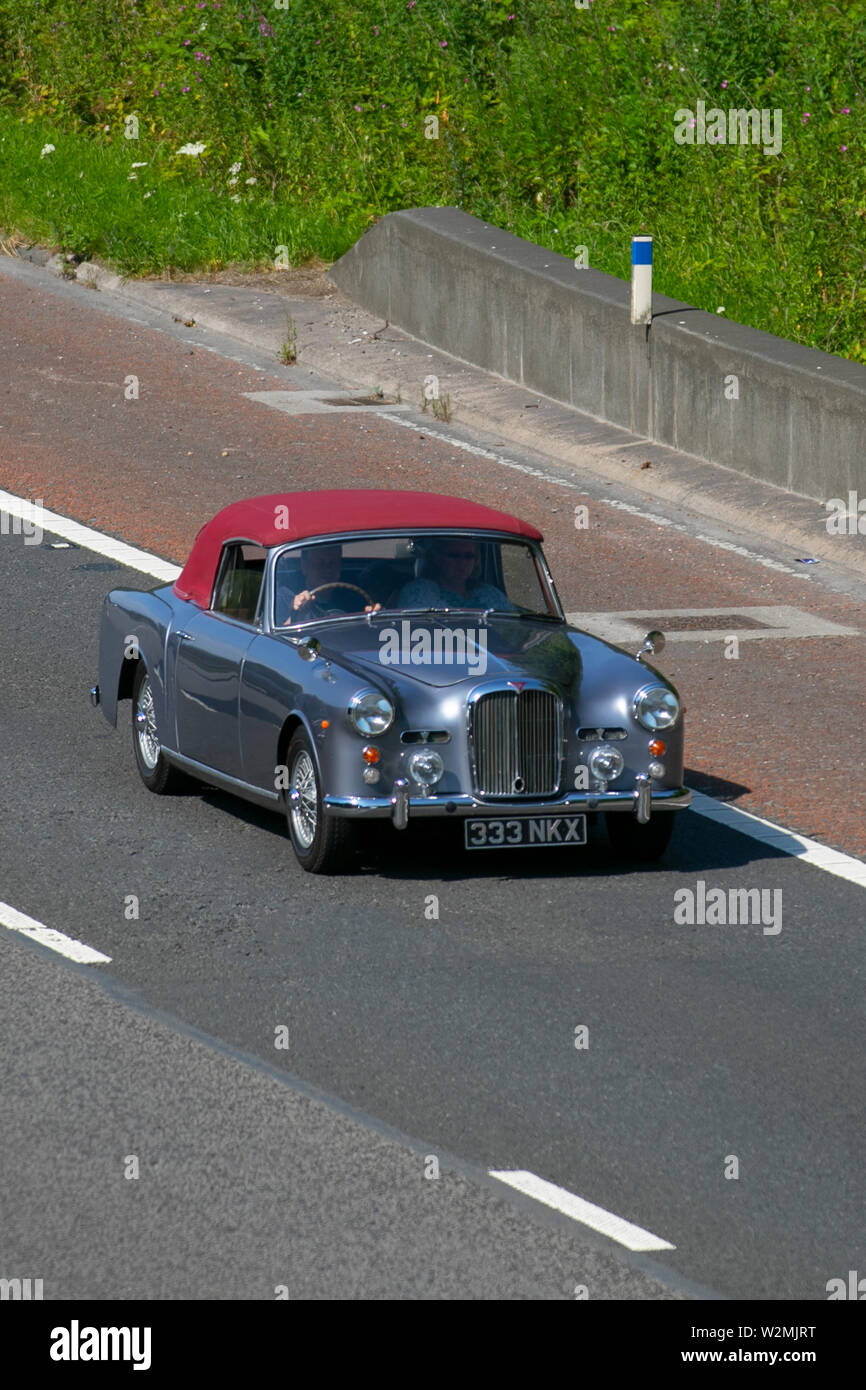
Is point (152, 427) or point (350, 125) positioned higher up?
point (350, 125)

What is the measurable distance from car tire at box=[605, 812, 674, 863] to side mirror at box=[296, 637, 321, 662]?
1511 millimetres

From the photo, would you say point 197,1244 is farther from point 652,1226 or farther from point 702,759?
point 702,759

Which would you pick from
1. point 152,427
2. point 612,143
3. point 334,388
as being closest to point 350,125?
point 612,143

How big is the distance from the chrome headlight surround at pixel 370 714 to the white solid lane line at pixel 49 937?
154 cm

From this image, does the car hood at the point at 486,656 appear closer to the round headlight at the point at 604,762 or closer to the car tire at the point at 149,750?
the round headlight at the point at 604,762

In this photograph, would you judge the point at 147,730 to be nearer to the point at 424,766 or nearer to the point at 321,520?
the point at 321,520

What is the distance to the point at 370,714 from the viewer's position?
952 cm

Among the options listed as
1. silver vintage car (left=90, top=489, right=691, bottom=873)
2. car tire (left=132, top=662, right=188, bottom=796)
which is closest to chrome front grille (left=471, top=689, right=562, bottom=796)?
silver vintage car (left=90, top=489, right=691, bottom=873)

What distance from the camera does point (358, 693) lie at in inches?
376

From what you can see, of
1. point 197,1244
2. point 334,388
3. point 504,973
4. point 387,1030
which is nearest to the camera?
point 197,1244

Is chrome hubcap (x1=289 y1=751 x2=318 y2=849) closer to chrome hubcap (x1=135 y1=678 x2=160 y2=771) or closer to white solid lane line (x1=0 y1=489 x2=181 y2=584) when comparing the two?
chrome hubcap (x1=135 y1=678 x2=160 y2=771)

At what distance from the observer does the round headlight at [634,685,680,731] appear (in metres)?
9.92

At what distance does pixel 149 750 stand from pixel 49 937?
2559 mm

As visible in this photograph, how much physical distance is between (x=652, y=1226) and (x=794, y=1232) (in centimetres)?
40
